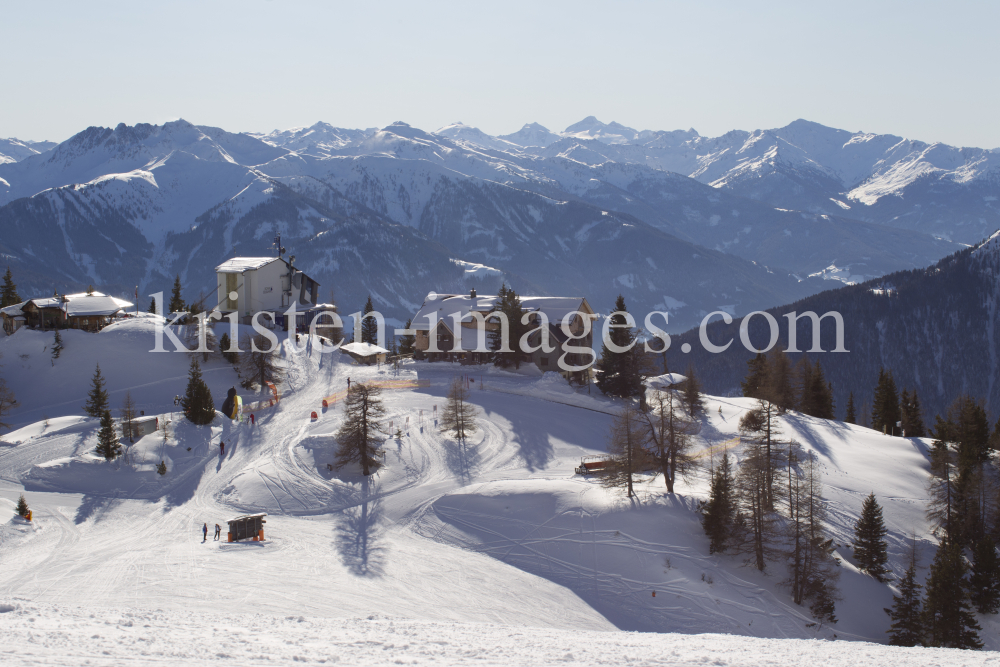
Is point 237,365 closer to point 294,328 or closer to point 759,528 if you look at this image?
point 294,328

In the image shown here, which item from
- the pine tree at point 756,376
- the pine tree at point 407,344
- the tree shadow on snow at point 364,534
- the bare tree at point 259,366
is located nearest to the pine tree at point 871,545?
the pine tree at point 756,376

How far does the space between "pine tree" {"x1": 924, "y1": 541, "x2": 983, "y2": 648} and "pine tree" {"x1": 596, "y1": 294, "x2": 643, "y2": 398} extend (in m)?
A: 32.0

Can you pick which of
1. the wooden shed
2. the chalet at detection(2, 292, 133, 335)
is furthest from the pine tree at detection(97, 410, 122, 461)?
the chalet at detection(2, 292, 133, 335)

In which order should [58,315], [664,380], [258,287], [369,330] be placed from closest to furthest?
[58,315] < [664,380] < [258,287] < [369,330]

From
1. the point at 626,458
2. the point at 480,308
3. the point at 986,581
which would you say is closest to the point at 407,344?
the point at 480,308

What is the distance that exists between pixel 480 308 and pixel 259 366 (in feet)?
87.4

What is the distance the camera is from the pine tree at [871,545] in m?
40.3

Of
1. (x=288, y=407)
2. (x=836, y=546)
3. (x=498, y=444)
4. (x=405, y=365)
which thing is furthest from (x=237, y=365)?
(x=836, y=546)

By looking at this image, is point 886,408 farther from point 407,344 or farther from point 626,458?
point 407,344

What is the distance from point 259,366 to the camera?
204 ft

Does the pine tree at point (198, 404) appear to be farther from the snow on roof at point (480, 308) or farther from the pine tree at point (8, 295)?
the pine tree at point (8, 295)

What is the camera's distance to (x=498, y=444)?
176 ft

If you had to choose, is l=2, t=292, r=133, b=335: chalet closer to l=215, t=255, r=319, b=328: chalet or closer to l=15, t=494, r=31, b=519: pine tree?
l=215, t=255, r=319, b=328: chalet

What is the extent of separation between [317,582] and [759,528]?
24032 mm
